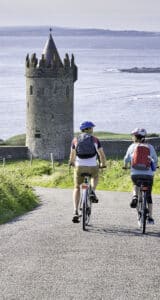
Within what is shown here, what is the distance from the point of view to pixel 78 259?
367 inches

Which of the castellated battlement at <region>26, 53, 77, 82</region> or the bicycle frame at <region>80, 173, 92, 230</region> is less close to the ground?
the bicycle frame at <region>80, 173, 92, 230</region>

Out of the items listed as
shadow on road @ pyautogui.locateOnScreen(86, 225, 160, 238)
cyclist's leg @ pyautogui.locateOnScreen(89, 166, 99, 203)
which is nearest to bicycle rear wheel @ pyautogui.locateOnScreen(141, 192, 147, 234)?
shadow on road @ pyautogui.locateOnScreen(86, 225, 160, 238)

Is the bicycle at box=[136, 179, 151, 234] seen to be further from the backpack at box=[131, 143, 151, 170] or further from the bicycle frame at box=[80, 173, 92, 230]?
the bicycle frame at box=[80, 173, 92, 230]

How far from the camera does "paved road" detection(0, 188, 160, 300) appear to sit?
7949 mm

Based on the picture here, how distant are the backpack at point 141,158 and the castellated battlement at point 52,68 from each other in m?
54.7

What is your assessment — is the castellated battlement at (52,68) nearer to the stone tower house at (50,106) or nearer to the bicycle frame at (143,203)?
the stone tower house at (50,106)

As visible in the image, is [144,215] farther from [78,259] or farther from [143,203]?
[78,259]

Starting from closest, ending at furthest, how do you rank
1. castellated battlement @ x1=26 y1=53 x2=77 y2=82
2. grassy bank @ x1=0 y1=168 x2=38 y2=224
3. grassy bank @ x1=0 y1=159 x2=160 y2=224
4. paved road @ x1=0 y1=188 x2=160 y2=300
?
paved road @ x1=0 y1=188 x2=160 y2=300 < grassy bank @ x1=0 y1=168 x2=38 y2=224 < grassy bank @ x1=0 y1=159 x2=160 y2=224 < castellated battlement @ x1=26 y1=53 x2=77 y2=82

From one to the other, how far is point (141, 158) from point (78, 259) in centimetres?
241

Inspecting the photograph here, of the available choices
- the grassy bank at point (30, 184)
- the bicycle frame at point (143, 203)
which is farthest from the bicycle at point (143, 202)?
the grassy bank at point (30, 184)

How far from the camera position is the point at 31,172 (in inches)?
1377

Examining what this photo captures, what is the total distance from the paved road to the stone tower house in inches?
2060

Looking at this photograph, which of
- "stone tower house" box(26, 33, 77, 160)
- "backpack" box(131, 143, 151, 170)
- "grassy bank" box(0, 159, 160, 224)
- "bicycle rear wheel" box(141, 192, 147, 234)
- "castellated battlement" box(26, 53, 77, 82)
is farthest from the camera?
"castellated battlement" box(26, 53, 77, 82)

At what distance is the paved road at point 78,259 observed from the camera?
313 inches
